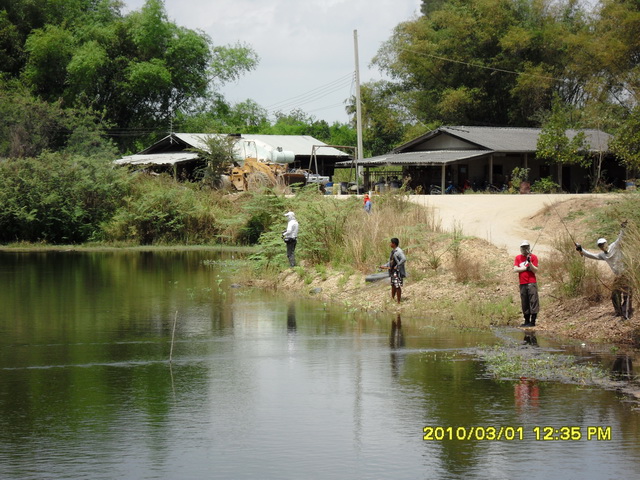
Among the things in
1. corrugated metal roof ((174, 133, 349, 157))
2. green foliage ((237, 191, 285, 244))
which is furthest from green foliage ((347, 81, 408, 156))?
green foliage ((237, 191, 285, 244))

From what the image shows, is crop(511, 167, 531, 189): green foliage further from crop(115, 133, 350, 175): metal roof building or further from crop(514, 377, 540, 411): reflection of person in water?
crop(514, 377, 540, 411): reflection of person in water

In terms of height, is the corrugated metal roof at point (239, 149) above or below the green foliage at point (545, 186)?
above

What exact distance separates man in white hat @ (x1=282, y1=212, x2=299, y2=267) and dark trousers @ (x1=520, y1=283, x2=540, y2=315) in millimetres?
9159

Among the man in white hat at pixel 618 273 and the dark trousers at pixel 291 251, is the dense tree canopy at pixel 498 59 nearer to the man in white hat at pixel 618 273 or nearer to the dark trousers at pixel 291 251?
the dark trousers at pixel 291 251

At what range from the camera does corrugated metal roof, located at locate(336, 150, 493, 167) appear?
50.2 metres

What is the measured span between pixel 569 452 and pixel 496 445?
2.71 feet

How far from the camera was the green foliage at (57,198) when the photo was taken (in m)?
43.2

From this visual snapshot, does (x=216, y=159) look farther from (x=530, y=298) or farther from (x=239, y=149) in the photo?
(x=530, y=298)

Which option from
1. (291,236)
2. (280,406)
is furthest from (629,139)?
(280,406)

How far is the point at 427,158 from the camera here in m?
51.8

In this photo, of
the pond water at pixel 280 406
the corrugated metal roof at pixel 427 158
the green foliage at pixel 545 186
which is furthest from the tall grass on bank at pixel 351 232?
the green foliage at pixel 545 186

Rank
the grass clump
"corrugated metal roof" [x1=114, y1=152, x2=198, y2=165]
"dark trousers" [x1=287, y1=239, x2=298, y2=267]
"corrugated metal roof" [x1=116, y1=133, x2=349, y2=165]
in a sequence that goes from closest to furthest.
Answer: the grass clump, "dark trousers" [x1=287, y1=239, x2=298, y2=267], "corrugated metal roof" [x1=114, y1=152, x2=198, y2=165], "corrugated metal roof" [x1=116, y1=133, x2=349, y2=165]

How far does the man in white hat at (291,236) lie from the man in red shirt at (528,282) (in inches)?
359

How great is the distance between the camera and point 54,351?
1559 centimetres
